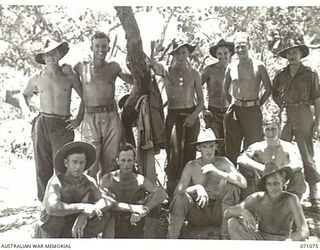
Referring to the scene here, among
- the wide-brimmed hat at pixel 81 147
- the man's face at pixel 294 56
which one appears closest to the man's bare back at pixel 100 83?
the wide-brimmed hat at pixel 81 147

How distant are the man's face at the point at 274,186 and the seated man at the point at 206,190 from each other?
4.9 inches

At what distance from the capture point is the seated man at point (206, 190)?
9.38 ft

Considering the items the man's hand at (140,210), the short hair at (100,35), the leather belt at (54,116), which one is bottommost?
the man's hand at (140,210)

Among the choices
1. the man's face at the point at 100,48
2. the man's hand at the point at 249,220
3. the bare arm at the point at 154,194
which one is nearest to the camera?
the man's hand at the point at 249,220

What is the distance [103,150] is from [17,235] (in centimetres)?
65

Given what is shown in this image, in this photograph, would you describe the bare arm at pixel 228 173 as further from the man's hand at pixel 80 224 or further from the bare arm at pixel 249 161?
the man's hand at pixel 80 224

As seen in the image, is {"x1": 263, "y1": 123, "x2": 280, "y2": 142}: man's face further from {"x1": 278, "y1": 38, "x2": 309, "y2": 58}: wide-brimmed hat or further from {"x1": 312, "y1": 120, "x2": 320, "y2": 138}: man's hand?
{"x1": 278, "y1": 38, "x2": 309, "y2": 58}: wide-brimmed hat

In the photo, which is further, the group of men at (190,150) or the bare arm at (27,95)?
the bare arm at (27,95)

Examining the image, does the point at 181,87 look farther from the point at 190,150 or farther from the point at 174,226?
the point at 174,226

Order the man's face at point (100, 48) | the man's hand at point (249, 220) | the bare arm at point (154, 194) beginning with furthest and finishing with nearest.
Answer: the man's face at point (100, 48), the bare arm at point (154, 194), the man's hand at point (249, 220)

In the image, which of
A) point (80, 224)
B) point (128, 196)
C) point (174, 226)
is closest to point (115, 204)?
point (128, 196)

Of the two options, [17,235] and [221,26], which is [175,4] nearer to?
[221,26]

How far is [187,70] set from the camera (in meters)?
3.01

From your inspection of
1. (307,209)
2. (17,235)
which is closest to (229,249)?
(307,209)
